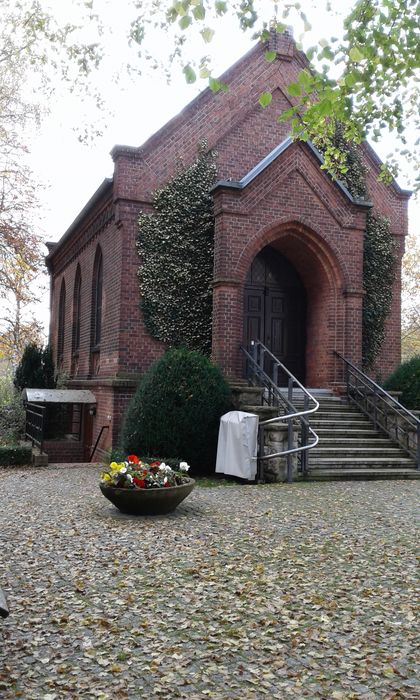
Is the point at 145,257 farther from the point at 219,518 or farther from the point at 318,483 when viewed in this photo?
the point at 219,518

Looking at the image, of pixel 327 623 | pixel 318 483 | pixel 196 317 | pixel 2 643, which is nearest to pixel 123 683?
pixel 2 643

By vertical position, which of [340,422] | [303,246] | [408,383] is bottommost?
[340,422]

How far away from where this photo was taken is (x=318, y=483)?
433 inches

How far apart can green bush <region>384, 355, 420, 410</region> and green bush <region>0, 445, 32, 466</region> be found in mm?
8219

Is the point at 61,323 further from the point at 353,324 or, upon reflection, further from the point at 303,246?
the point at 353,324

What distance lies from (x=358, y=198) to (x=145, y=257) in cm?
545

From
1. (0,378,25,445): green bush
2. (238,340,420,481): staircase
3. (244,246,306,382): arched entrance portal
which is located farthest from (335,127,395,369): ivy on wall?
(0,378,25,445): green bush

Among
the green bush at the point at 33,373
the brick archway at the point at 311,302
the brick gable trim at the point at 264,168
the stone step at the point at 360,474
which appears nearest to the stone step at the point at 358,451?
the stone step at the point at 360,474

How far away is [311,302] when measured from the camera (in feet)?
53.1

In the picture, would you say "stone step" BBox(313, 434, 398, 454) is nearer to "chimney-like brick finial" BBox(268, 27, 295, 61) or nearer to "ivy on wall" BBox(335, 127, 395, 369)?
"ivy on wall" BBox(335, 127, 395, 369)

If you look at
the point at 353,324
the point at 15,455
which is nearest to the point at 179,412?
the point at 15,455

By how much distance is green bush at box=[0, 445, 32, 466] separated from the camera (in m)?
13.4

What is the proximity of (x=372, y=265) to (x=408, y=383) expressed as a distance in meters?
3.57

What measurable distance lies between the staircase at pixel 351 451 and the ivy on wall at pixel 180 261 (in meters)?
3.07
